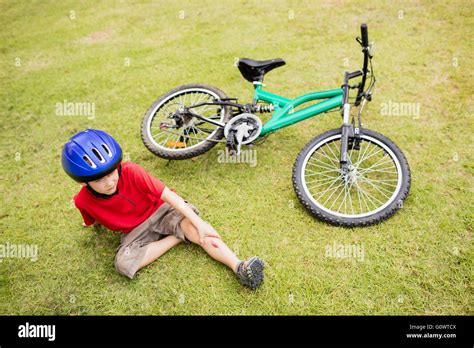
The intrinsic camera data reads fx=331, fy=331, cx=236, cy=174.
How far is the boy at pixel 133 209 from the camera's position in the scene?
8.45ft

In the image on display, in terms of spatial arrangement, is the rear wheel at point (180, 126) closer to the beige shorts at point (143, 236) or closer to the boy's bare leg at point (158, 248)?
the beige shorts at point (143, 236)

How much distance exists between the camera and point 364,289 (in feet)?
9.13

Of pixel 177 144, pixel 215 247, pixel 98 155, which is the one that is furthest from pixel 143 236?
pixel 177 144

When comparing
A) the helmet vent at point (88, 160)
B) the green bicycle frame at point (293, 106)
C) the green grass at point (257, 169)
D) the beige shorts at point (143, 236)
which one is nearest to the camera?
the helmet vent at point (88, 160)

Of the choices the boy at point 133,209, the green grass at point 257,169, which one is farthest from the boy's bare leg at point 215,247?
the green grass at point 257,169

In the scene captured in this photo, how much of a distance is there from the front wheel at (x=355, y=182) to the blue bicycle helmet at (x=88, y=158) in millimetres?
1739

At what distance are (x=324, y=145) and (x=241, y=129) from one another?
0.94 m

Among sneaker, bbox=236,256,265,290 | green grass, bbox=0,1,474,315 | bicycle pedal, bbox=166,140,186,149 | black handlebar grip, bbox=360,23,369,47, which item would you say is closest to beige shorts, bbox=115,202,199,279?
green grass, bbox=0,1,474,315

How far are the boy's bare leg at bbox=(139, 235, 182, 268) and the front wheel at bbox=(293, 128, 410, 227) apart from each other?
4.31 feet

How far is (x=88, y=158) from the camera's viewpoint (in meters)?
2.53

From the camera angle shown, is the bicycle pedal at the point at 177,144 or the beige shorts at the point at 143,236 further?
the bicycle pedal at the point at 177,144

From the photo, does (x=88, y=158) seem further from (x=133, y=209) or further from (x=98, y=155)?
(x=133, y=209)

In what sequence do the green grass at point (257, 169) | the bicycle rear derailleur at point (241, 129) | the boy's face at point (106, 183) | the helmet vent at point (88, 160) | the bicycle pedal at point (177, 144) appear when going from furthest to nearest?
1. the bicycle pedal at point (177, 144)
2. the bicycle rear derailleur at point (241, 129)
3. the green grass at point (257, 169)
4. the boy's face at point (106, 183)
5. the helmet vent at point (88, 160)

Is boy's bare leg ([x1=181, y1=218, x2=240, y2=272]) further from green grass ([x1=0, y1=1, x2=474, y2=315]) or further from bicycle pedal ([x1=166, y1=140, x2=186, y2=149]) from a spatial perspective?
bicycle pedal ([x1=166, y1=140, x2=186, y2=149])
